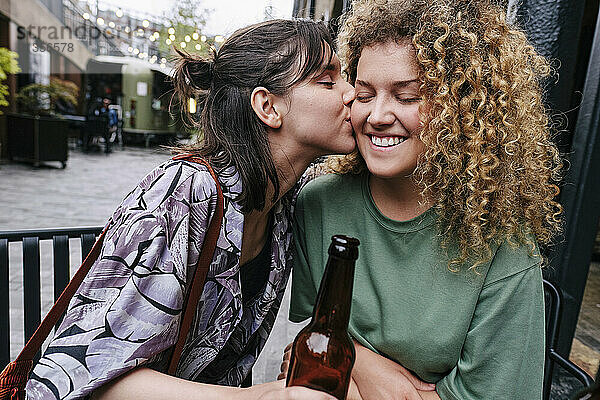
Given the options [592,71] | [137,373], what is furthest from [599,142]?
[137,373]

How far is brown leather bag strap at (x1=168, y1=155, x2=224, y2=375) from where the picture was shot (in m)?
1.21

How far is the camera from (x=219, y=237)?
1.31 meters

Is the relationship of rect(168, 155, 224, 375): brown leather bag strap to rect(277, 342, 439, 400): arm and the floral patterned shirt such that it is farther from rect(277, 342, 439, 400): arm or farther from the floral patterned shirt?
rect(277, 342, 439, 400): arm

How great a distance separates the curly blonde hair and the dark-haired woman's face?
21 cm

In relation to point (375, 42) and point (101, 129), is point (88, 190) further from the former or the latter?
point (375, 42)

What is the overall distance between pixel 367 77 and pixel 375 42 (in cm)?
10

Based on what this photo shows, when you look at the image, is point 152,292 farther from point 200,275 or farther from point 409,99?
point 409,99

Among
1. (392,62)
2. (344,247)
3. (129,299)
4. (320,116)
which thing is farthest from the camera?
(320,116)

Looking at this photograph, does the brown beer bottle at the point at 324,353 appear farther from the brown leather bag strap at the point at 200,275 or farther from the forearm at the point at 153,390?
the brown leather bag strap at the point at 200,275

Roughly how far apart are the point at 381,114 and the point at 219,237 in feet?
1.73

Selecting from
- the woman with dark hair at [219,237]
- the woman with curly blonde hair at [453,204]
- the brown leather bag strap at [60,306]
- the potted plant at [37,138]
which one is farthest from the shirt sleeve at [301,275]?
the potted plant at [37,138]

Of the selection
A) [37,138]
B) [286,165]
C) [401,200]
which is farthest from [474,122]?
[37,138]

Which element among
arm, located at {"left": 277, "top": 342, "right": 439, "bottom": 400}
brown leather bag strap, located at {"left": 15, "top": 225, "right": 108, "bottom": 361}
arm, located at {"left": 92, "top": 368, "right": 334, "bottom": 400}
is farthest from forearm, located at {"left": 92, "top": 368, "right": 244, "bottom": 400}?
arm, located at {"left": 277, "top": 342, "right": 439, "bottom": 400}

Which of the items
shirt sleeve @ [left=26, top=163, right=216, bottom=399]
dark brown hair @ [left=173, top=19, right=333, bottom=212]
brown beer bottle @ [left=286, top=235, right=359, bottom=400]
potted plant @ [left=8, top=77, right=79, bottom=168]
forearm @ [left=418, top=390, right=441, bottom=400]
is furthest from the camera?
potted plant @ [left=8, top=77, right=79, bottom=168]
